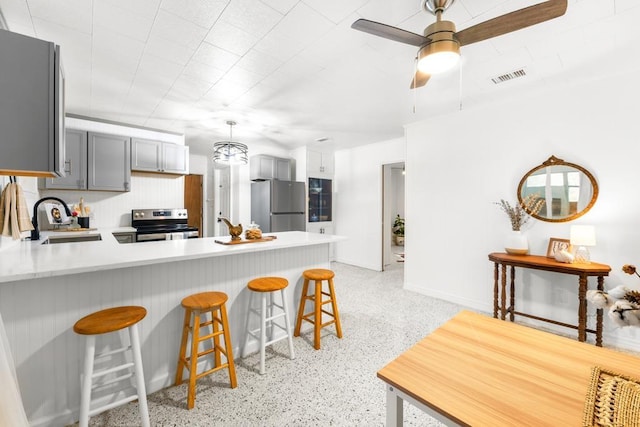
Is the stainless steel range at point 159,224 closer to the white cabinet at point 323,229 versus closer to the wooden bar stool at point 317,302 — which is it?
the white cabinet at point 323,229

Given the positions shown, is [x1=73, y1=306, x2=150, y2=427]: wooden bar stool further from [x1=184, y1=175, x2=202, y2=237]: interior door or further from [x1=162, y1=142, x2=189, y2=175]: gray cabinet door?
[x1=184, y1=175, x2=202, y2=237]: interior door

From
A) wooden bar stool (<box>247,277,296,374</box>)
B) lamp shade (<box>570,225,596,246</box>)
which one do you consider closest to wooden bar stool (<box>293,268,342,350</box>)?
wooden bar stool (<box>247,277,296,374</box>)

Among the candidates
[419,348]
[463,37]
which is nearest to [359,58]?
[463,37]

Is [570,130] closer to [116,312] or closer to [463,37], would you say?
[463,37]

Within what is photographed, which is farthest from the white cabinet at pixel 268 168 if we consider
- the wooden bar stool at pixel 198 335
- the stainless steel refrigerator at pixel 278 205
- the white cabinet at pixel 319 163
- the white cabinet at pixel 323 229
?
the wooden bar stool at pixel 198 335

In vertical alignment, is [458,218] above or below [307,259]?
above

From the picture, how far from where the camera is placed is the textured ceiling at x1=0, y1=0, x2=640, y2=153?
1721 mm

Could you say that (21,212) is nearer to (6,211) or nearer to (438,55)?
(6,211)

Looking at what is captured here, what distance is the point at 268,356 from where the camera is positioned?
235 centimetres

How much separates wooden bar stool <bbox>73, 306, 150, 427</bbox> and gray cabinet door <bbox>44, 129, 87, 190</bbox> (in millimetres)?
2975

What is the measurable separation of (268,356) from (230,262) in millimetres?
901

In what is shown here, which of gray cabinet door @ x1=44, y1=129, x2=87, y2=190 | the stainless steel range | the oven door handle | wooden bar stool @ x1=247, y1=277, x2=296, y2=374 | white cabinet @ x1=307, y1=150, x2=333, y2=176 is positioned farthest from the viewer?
white cabinet @ x1=307, y1=150, x2=333, y2=176

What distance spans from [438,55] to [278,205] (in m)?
4.07

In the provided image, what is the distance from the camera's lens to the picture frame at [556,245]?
8.89 ft
